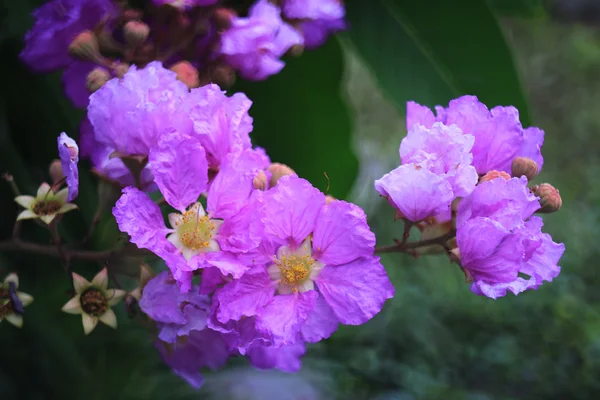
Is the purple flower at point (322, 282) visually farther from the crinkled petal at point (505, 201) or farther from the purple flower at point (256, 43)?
the purple flower at point (256, 43)

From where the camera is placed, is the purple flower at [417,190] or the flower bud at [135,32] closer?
the purple flower at [417,190]

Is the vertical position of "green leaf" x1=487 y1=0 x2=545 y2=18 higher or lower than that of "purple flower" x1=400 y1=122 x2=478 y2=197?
lower

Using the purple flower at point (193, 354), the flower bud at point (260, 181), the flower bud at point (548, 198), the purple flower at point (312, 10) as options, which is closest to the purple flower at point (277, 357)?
the purple flower at point (193, 354)

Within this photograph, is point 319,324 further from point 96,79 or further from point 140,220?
point 96,79

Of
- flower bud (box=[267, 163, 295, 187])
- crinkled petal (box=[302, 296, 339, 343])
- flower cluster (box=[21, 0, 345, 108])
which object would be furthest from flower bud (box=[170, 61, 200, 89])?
crinkled petal (box=[302, 296, 339, 343])

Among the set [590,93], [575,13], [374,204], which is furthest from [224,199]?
[590,93]

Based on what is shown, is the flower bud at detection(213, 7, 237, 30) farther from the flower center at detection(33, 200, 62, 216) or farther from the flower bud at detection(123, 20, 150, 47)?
the flower center at detection(33, 200, 62, 216)

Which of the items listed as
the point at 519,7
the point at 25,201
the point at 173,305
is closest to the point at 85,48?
the point at 25,201
